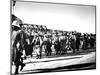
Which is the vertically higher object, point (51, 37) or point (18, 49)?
point (51, 37)

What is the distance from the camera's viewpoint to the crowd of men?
1979 millimetres

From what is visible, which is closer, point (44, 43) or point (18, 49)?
point (18, 49)

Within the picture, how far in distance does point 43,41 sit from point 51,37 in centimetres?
12

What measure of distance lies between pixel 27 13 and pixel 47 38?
402mm

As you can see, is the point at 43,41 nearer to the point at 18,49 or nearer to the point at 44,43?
the point at 44,43

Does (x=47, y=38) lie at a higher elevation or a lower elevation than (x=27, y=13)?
lower

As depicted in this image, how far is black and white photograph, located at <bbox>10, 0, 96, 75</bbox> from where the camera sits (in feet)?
6.51

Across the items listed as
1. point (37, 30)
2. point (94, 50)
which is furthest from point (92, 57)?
point (37, 30)

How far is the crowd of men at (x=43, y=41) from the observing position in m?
1.98

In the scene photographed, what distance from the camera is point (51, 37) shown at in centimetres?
212

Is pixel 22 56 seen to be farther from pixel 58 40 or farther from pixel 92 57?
pixel 92 57

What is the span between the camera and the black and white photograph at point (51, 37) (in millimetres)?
1985

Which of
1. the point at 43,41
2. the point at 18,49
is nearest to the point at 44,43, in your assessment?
the point at 43,41

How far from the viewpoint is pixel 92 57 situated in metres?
2.27
